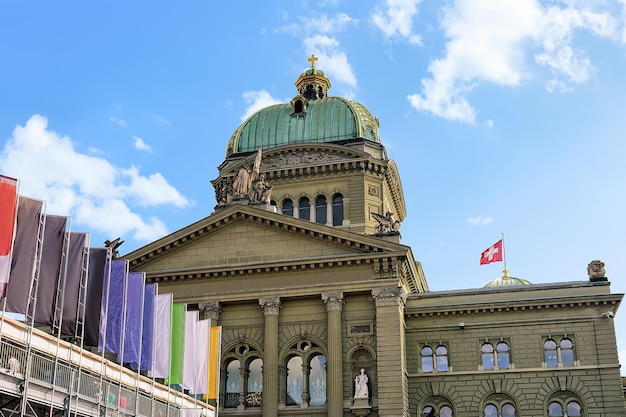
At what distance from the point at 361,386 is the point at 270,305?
6766mm

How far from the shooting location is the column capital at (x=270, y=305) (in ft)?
147

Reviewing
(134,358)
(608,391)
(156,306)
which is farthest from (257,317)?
(608,391)

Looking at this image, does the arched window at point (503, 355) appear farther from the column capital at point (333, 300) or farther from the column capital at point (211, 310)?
the column capital at point (211, 310)

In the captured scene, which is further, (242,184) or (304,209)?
(304,209)

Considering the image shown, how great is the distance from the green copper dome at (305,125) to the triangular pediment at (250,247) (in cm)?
1467

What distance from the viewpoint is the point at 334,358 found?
42781mm

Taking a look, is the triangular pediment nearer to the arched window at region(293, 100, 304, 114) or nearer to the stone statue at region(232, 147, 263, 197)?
the stone statue at region(232, 147, 263, 197)

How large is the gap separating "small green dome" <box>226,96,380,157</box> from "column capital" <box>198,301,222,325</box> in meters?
17.9

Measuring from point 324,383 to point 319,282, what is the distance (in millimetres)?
5429

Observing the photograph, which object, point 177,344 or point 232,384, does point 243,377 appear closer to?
point 232,384

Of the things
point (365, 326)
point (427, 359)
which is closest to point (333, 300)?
point (365, 326)

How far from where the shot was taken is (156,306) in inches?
1388

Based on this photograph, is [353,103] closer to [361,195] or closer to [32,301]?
[361,195]

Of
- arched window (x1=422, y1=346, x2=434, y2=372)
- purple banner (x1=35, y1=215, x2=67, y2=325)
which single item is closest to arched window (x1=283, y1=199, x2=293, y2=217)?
arched window (x1=422, y1=346, x2=434, y2=372)
